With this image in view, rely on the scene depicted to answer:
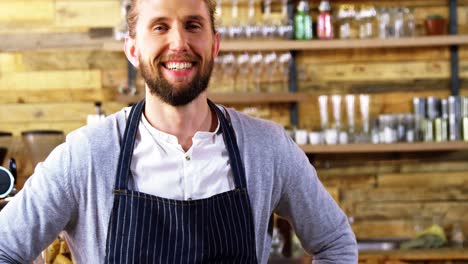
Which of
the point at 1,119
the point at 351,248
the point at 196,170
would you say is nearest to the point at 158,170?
the point at 196,170

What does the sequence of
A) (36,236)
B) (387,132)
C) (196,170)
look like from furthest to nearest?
(387,132), (196,170), (36,236)

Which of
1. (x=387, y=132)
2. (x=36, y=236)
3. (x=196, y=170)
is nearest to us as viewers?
(x=36, y=236)

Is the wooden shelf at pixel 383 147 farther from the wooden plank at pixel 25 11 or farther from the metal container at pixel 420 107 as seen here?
the wooden plank at pixel 25 11

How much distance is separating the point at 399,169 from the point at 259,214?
4.00 meters

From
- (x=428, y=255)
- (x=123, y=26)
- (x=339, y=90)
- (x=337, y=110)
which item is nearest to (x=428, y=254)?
(x=428, y=255)

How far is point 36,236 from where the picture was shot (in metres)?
1.64

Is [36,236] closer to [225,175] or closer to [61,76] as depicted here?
[225,175]

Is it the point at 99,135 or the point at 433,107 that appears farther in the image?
the point at 433,107

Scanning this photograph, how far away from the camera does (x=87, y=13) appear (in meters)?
5.59

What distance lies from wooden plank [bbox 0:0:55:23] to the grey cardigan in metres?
3.98

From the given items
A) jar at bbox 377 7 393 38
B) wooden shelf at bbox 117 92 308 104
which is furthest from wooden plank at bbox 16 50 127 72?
jar at bbox 377 7 393 38

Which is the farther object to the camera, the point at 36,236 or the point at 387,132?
the point at 387,132

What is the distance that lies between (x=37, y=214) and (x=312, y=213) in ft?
1.77

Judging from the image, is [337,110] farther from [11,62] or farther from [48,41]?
[11,62]
